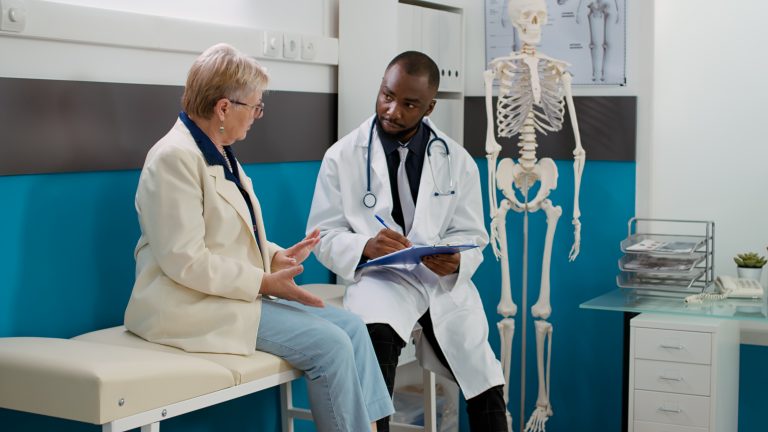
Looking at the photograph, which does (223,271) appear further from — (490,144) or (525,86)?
(525,86)

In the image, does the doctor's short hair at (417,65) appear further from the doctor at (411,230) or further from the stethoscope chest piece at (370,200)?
the stethoscope chest piece at (370,200)

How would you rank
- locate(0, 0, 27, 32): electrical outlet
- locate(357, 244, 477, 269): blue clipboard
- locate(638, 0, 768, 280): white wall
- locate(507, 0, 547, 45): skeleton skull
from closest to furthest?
1. locate(0, 0, 27, 32): electrical outlet
2. locate(357, 244, 477, 269): blue clipboard
3. locate(507, 0, 547, 45): skeleton skull
4. locate(638, 0, 768, 280): white wall

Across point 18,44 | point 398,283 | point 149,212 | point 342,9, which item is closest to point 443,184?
point 398,283

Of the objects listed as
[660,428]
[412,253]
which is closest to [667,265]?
[660,428]

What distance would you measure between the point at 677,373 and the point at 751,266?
587 mm

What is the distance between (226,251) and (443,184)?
0.92 m

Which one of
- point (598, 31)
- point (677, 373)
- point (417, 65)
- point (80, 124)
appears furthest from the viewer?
point (598, 31)

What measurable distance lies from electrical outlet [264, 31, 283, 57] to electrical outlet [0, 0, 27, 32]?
0.97 m

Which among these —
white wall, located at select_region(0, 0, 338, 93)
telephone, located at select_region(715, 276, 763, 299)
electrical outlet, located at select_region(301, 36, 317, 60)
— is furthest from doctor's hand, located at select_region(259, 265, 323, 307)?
telephone, located at select_region(715, 276, 763, 299)

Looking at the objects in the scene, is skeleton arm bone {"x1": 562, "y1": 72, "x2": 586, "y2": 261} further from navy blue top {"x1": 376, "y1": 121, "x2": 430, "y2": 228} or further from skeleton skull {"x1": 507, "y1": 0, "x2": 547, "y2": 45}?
navy blue top {"x1": 376, "y1": 121, "x2": 430, "y2": 228}

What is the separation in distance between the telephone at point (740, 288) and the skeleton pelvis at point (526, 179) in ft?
2.19

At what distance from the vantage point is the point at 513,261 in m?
4.02

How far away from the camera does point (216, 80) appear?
2.48m

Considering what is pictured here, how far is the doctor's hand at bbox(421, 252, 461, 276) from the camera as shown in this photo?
2.99 m
